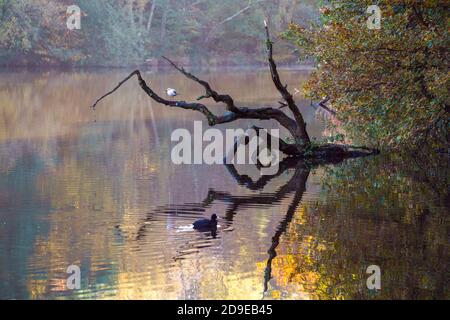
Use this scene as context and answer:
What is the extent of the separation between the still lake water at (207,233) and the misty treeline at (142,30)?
3650 cm

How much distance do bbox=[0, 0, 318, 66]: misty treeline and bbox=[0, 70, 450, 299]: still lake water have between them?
3650 cm

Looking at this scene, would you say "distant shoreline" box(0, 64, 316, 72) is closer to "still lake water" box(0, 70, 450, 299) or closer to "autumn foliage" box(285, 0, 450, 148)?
"autumn foliage" box(285, 0, 450, 148)

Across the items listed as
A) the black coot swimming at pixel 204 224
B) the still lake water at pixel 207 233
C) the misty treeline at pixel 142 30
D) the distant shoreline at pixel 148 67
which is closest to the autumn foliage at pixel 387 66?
the still lake water at pixel 207 233

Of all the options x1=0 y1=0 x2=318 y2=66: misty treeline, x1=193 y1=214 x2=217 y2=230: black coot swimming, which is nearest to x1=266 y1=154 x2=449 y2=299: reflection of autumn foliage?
x1=193 y1=214 x2=217 y2=230: black coot swimming

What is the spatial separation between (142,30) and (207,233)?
5931 cm

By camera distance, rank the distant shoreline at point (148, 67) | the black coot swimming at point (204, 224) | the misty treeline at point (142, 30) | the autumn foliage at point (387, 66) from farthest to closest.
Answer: the distant shoreline at point (148, 67)
the misty treeline at point (142, 30)
the autumn foliage at point (387, 66)
the black coot swimming at point (204, 224)

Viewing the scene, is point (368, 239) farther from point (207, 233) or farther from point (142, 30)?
point (142, 30)

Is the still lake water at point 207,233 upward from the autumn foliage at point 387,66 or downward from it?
downward

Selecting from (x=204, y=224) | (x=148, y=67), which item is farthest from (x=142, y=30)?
(x=204, y=224)

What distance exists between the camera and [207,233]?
1359 cm

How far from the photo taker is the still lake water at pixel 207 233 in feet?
36.6

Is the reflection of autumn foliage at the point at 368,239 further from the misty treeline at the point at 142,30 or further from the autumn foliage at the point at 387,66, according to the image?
the misty treeline at the point at 142,30
